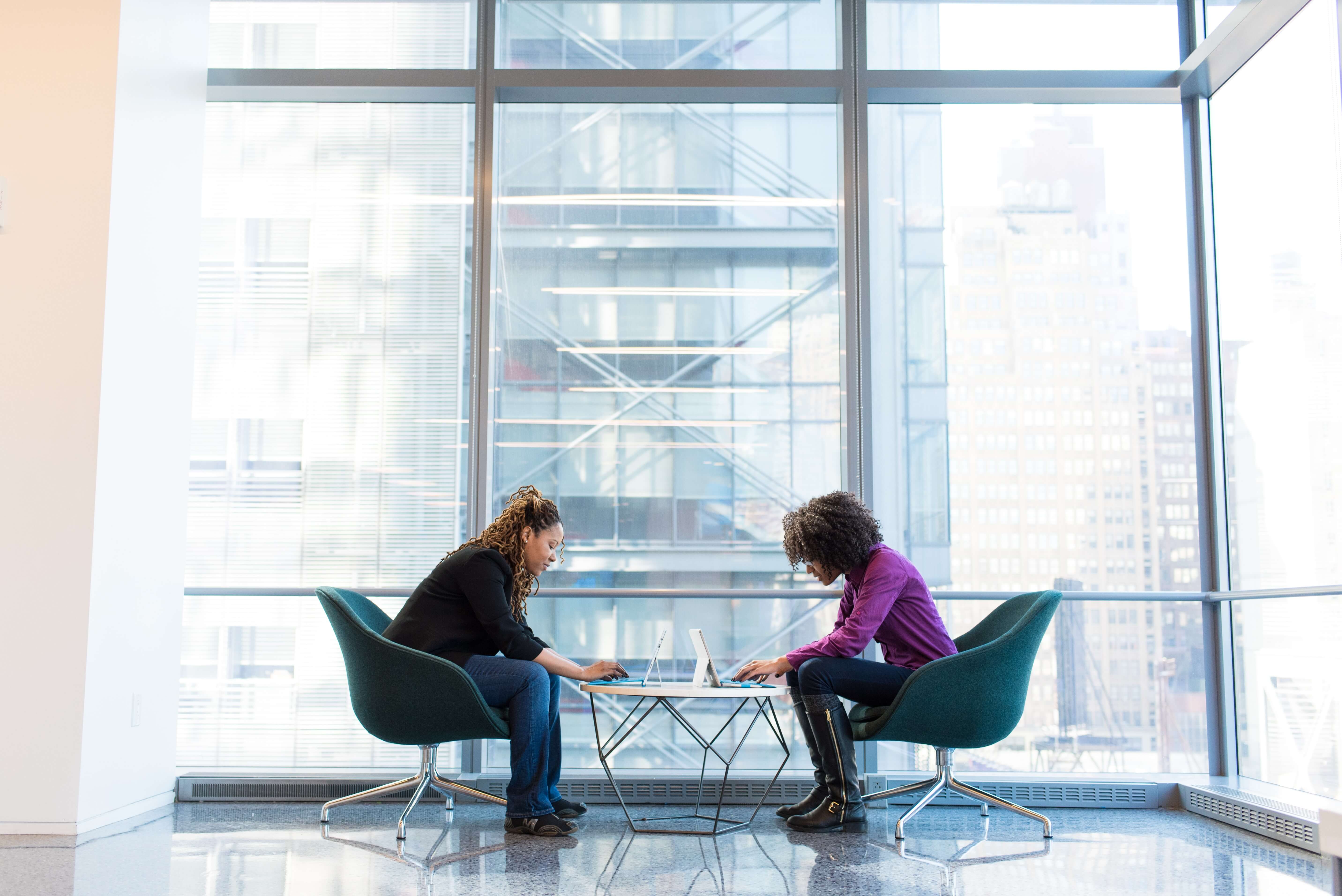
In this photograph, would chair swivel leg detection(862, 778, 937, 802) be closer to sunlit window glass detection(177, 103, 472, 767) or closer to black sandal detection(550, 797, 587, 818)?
black sandal detection(550, 797, 587, 818)

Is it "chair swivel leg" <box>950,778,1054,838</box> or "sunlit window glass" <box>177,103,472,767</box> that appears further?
"sunlit window glass" <box>177,103,472,767</box>

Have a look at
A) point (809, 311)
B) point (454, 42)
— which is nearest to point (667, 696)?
point (809, 311)

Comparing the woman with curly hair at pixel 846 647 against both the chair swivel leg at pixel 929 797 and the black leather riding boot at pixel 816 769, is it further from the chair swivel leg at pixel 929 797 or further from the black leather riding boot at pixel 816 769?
the chair swivel leg at pixel 929 797

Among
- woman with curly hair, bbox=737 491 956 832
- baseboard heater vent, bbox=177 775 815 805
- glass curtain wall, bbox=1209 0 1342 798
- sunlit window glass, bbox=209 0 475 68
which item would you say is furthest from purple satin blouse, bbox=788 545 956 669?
sunlit window glass, bbox=209 0 475 68

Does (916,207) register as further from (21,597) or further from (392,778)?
(21,597)

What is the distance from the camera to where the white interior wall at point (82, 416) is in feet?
11.2

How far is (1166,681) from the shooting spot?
4.26 m

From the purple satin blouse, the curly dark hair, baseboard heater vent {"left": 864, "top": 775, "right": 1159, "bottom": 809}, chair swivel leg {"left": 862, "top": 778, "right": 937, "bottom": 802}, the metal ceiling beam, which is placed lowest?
baseboard heater vent {"left": 864, "top": 775, "right": 1159, "bottom": 809}

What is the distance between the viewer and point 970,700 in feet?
11.1

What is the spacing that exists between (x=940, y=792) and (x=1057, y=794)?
519mm

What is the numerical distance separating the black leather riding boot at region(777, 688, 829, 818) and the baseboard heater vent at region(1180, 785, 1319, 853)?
4.47 feet

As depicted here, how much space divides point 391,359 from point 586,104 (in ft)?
4.45

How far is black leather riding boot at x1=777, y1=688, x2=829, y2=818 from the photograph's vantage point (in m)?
3.59

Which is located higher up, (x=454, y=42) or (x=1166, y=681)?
(x=454, y=42)
